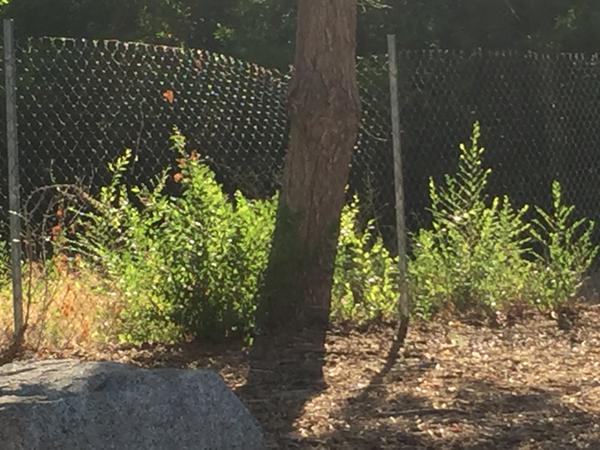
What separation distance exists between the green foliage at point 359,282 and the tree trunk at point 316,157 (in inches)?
16.9

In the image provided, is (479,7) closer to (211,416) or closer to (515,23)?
(515,23)

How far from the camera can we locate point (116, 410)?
4.54 m

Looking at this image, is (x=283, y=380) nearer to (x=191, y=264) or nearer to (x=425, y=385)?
(x=425, y=385)

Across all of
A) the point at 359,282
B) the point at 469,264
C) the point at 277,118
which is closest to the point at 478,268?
the point at 469,264

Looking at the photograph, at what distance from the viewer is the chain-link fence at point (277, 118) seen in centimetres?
993

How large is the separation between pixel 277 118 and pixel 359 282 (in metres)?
2.45

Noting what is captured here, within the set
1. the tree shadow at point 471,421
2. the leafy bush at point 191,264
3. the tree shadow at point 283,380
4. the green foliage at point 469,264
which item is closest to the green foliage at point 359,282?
the leafy bush at point 191,264

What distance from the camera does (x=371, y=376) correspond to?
21.9 feet

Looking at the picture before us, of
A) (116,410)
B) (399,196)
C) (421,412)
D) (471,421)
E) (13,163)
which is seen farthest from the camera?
(399,196)

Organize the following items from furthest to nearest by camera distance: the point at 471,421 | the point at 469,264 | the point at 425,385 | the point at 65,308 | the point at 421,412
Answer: the point at 469,264 < the point at 65,308 < the point at 425,385 < the point at 421,412 < the point at 471,421

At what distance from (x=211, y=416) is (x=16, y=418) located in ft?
2.42

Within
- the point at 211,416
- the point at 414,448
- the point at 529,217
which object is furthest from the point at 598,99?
the point at 211,416

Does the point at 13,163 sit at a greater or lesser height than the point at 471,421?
greater

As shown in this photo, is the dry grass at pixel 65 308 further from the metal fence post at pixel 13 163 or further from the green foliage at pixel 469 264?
the green foliage at pixel 469 264
